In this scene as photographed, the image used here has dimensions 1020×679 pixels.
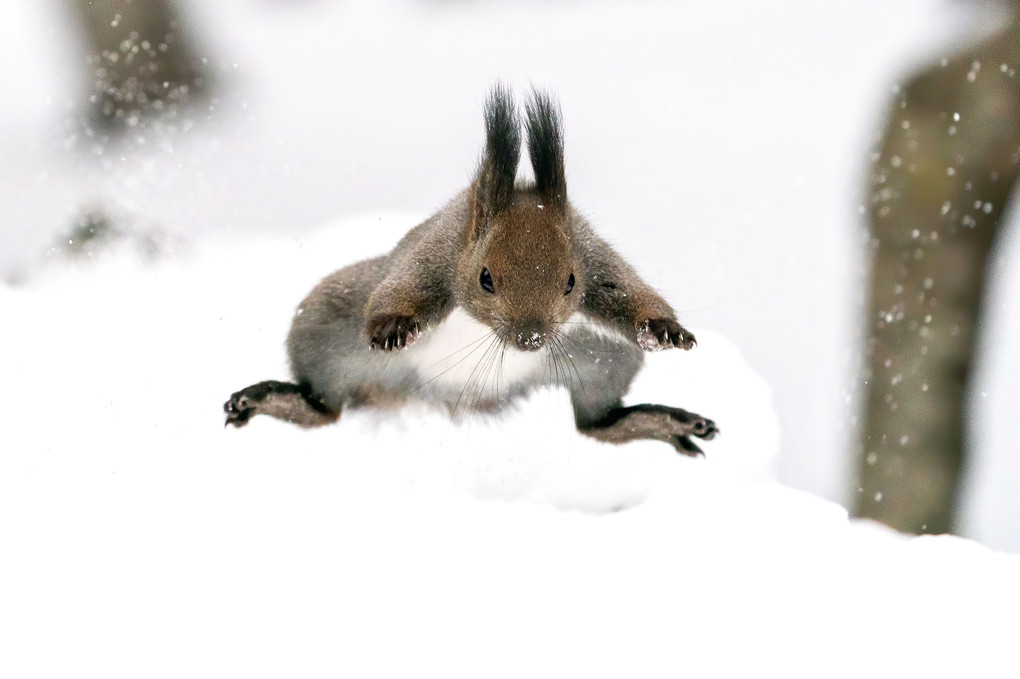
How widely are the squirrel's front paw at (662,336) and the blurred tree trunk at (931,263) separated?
5.43ft

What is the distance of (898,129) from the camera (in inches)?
127

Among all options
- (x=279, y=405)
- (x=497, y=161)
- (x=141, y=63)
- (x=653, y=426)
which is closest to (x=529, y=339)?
(x=497, y=161)

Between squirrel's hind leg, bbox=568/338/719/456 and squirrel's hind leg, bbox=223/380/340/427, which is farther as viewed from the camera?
squirrel's hind leg, bbox=568/338/719/456

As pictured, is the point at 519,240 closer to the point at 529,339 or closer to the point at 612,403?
the point at 529,339

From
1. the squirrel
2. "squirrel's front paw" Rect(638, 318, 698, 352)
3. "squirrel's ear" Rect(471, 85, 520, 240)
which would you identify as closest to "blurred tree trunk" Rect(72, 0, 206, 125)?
the squirrel

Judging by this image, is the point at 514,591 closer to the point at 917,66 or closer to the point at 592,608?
the point at 592,608

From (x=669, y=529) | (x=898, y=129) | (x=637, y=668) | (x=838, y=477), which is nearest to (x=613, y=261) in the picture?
(x=669, y=529)

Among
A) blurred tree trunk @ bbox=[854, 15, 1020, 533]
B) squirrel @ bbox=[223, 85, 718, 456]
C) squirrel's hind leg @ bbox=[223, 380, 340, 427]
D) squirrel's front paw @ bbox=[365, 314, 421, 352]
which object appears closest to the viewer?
squirrel's front paw @ bbox=[365, 314, 421, 352]

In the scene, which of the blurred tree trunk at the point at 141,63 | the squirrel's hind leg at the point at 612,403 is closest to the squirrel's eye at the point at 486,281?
the squirrel's hind leg at the point at 612,403

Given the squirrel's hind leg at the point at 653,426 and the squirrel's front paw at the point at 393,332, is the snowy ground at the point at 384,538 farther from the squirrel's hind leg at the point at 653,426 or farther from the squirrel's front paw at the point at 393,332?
the squirrel's front paw at the point at 393,332

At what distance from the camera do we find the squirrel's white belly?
7.44 ft

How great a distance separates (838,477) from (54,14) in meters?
3.47

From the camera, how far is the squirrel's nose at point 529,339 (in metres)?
1.89

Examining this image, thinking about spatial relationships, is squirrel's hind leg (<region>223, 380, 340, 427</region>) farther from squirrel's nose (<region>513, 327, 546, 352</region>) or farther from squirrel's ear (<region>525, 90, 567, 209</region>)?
squirrel's ear (<region>525, 90, 567, 209</region>)
